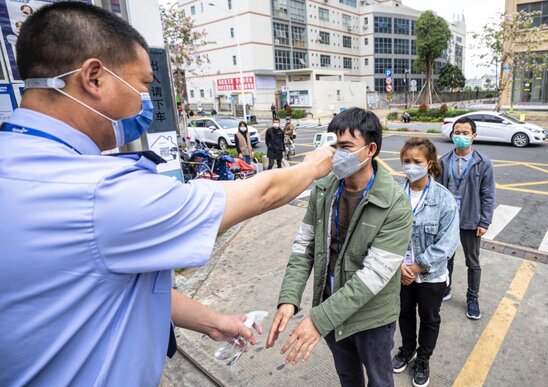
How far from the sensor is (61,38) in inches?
40.4

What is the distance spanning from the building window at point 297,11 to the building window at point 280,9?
1041 millimetres

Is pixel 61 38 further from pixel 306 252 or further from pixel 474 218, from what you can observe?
pixel 474 218

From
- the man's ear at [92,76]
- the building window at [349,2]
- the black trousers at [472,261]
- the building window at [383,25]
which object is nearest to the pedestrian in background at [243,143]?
the black trousers at [472,261]

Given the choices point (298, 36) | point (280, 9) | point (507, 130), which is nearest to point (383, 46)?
point (298, 36)

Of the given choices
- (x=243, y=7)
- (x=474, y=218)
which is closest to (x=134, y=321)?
(x=474, y=218)

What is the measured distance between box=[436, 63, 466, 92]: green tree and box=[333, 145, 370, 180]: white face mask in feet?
201

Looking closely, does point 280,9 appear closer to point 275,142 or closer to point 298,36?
point 298,36

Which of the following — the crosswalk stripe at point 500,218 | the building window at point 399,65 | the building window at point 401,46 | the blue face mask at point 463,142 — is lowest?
the crosswalk stripe at point 500,218

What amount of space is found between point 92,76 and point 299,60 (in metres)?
47.2

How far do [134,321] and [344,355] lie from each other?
1.58m

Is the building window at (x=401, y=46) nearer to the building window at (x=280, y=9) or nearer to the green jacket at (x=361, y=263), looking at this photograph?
the building window at (x=280, y=9)

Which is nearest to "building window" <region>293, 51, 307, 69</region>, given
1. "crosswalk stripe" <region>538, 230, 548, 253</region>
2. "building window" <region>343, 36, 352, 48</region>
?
"building window" <region>343, 36, 352, 48</region>

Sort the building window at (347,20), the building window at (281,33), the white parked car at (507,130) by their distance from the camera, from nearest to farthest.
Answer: the white parked car at (507,130), the building window at (281,33), the building window at (347,20)

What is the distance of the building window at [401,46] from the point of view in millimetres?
54375
